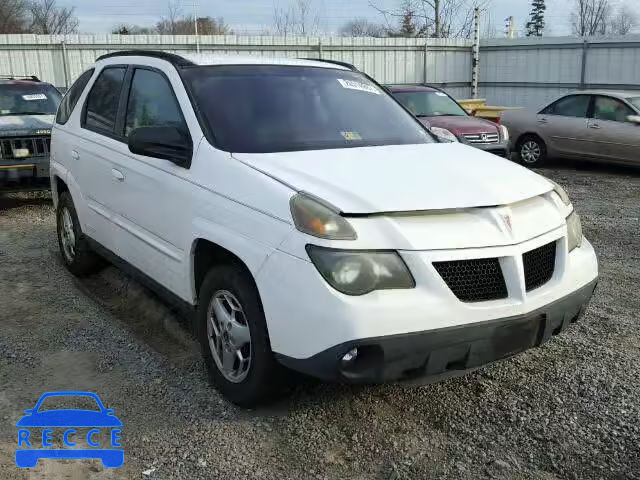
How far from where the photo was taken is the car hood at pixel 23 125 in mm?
8414

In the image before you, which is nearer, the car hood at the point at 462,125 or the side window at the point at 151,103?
the side window at the point at 151,103

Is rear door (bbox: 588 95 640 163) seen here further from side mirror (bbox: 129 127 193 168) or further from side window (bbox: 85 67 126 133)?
side mirror (bbox: 129 127 193 168)

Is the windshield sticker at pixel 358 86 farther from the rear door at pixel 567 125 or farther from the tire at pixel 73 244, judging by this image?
the rear door at pixel 567 125

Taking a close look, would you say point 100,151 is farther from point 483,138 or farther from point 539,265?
point 483,138

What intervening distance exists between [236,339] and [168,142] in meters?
1.16

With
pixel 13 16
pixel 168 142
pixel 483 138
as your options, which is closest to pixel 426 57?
pixel 483 138

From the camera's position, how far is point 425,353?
285 cm

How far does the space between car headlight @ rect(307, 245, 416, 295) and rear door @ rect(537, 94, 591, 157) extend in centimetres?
1026

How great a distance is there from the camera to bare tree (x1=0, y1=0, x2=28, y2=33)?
4278 cm

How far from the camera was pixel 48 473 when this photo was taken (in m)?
2.94

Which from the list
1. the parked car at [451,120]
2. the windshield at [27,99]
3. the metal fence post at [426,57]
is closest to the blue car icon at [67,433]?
the windshield at [27,99]

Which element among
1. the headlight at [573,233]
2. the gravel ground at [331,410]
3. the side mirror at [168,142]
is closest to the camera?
the gravel ground at [331,410]

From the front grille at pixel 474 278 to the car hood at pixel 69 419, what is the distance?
178 centimetres

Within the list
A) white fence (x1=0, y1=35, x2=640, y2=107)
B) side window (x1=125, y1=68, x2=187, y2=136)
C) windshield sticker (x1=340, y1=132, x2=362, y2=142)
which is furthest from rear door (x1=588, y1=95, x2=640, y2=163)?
side window (x1=125, y1=68, x2=187, y2=136)
